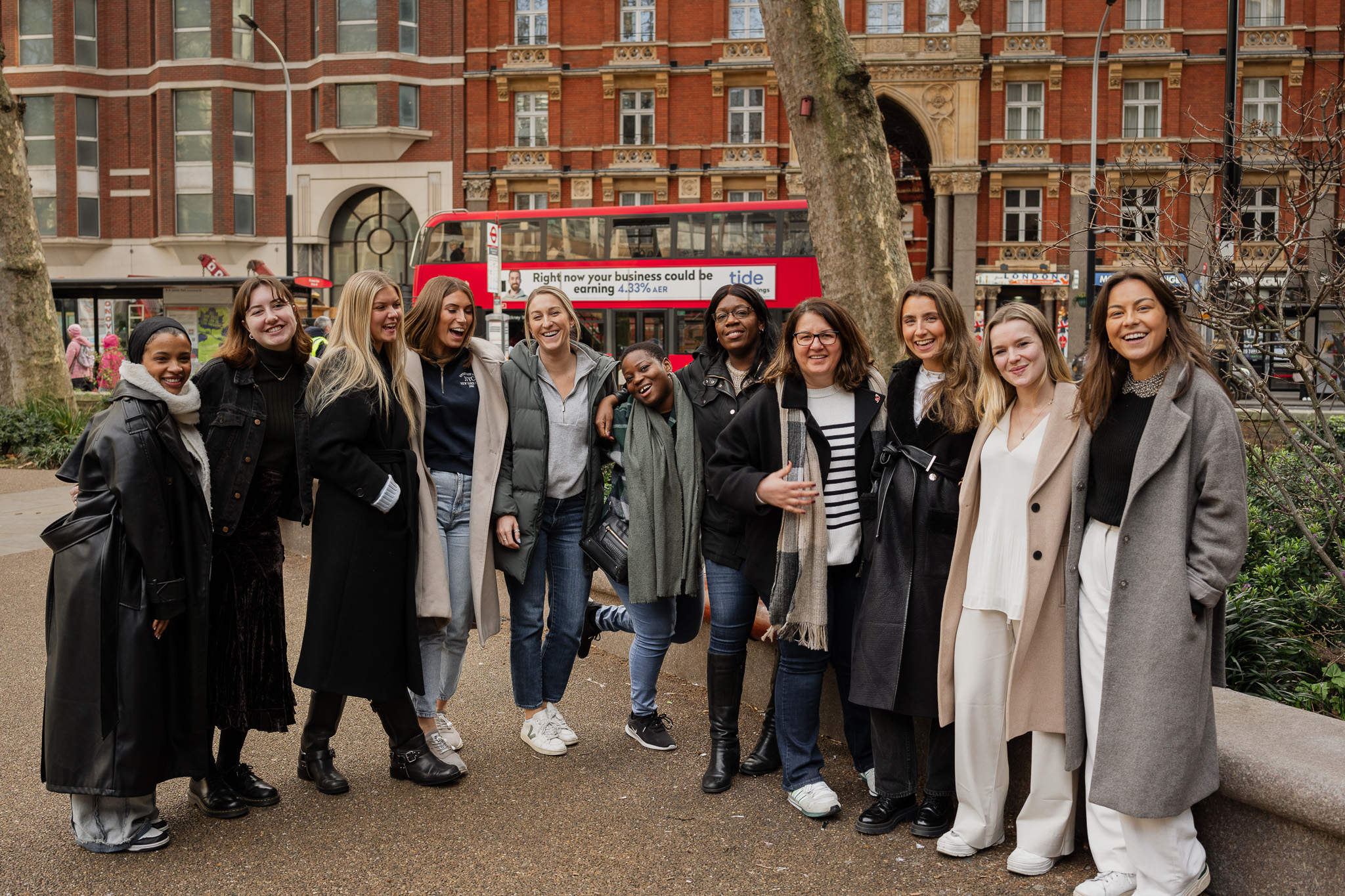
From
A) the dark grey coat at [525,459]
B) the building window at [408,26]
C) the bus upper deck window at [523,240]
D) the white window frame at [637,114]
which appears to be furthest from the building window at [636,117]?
the dark grey coat at [525,459]

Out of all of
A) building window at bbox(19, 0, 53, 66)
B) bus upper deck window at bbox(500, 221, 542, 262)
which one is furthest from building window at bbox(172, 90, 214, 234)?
bus upper deck window at bbox(500, 221, 542, 262)

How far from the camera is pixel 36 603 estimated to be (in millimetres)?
6570

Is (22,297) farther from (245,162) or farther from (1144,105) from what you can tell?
(1144,105)

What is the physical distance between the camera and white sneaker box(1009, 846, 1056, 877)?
3.29 metres

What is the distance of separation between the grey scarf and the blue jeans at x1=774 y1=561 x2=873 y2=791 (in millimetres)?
558

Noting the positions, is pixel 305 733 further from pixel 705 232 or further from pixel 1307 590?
pixel 705 232

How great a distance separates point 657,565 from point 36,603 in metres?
4.55

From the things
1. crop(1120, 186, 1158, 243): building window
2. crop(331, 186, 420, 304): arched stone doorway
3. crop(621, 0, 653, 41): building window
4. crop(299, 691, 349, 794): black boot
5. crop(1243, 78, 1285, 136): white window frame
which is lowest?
crop(299, 691, 349, 794): black boot

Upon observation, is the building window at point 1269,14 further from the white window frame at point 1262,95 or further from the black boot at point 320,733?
the black boot at point 320,733

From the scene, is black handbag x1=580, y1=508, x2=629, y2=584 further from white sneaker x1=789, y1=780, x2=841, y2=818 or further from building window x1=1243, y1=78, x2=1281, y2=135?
building window x1=1243, y1=78, x2=1281, y2=135

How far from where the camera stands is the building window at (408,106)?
35375 millimetres

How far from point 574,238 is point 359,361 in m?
20.3

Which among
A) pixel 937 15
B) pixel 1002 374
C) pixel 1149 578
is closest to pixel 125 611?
pixel 1002 374

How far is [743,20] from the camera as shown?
35.5m
